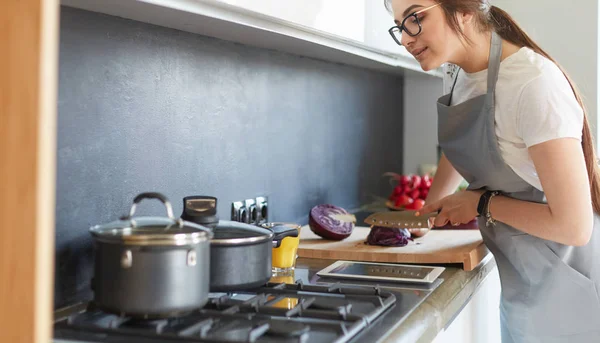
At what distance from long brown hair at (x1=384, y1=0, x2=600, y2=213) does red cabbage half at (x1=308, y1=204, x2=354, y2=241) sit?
55 centimetres

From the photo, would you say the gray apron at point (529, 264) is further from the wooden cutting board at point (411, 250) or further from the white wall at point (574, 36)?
the white wall at point (574, 36)

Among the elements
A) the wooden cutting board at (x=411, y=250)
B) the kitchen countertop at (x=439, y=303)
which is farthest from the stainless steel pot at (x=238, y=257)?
the wooden cutting board at (x=411, y=250)

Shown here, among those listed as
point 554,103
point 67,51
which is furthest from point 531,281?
point 67,51

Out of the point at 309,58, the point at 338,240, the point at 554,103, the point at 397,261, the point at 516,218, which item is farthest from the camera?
the point at 309,58

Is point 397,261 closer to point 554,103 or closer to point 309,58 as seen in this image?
point 554,103

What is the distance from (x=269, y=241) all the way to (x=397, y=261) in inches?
21.0

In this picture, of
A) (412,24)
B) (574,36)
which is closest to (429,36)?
(412,24)

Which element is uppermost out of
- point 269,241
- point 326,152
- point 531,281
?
point 326,152

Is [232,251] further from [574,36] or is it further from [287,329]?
[574,36]

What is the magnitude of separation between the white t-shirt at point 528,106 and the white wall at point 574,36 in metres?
1.00

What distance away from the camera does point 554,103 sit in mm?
1369

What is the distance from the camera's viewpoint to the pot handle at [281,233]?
4.65ft

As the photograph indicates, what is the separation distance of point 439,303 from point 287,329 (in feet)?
1.26

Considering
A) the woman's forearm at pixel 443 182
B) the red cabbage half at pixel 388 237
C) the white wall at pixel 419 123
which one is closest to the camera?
the red cabbage half at pixel 388 237
